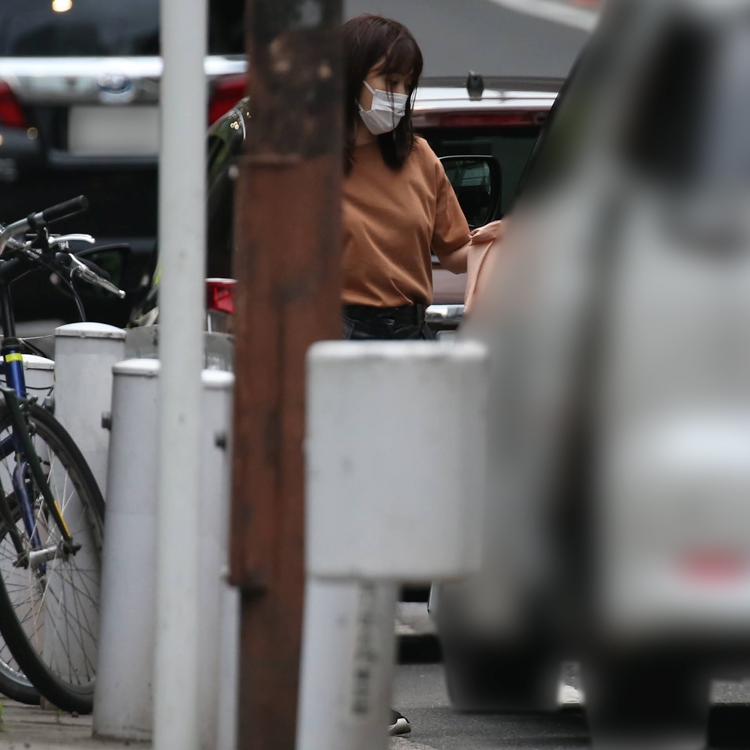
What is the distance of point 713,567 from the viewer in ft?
8.16

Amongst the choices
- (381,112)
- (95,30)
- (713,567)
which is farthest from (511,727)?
(95,30)

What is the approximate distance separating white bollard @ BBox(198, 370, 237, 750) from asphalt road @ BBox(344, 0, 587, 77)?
10.7 m

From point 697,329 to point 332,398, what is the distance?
0.58 meters

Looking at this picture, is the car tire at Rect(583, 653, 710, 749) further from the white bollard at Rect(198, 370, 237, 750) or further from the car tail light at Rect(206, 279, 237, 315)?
the car tail light at Rect(206, 279, 237, 315)

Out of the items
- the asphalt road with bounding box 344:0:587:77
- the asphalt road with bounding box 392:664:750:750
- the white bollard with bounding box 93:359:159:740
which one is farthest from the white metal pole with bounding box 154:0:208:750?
the asphalt road with bounding box 344:0:587:77

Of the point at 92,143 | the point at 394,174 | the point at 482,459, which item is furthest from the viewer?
the point at 92,143

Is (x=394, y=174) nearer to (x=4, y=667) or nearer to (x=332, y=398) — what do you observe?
(x=4, y=667)

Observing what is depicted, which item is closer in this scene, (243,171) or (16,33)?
(243,171)

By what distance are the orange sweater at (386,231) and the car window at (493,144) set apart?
5.33ft

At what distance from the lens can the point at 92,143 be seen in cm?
959

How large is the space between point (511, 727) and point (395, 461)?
2.75 m

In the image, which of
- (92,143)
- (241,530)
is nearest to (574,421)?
(241,530)

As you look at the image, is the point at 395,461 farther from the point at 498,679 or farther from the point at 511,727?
the point at 511,727

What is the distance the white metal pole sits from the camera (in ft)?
12.1
